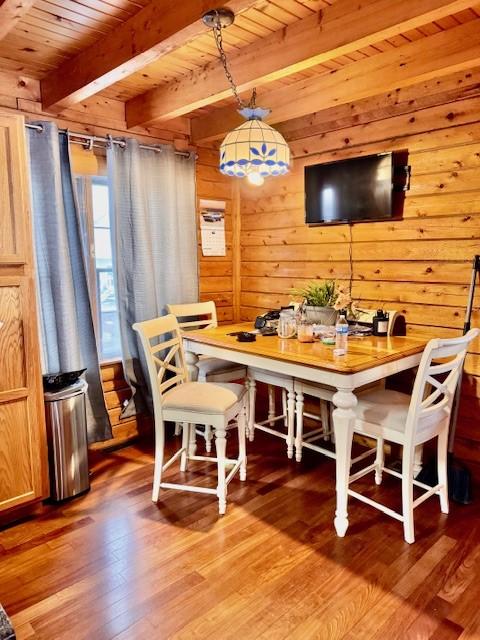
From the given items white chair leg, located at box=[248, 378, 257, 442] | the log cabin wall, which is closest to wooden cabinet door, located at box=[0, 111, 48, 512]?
white chair leg, located at box=[248, 378, 257, 442]

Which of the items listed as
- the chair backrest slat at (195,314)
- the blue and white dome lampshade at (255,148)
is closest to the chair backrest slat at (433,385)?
the blue and white dome lampshade at (255,148)

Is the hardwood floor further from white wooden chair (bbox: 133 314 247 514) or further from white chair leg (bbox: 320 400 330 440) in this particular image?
white chair leg (bbox: 320 400 330 440)

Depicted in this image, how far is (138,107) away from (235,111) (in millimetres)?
706

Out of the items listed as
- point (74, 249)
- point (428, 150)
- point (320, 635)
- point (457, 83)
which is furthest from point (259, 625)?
point (457, 83)

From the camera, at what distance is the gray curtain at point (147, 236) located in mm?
3287

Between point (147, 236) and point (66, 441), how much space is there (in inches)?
61.8

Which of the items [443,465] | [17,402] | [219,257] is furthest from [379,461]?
[219,257]

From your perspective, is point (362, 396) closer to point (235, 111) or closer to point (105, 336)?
point (105, 336)

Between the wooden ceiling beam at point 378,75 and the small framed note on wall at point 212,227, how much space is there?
25.4 inches

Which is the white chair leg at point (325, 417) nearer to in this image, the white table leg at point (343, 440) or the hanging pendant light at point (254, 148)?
the white table leg at point (343, 440)

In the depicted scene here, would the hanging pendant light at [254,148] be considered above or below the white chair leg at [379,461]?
above

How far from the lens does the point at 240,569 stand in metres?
2.04

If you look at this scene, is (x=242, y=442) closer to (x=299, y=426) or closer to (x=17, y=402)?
(x=299, y=426)

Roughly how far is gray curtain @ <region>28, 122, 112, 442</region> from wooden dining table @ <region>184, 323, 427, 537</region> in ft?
2.93
